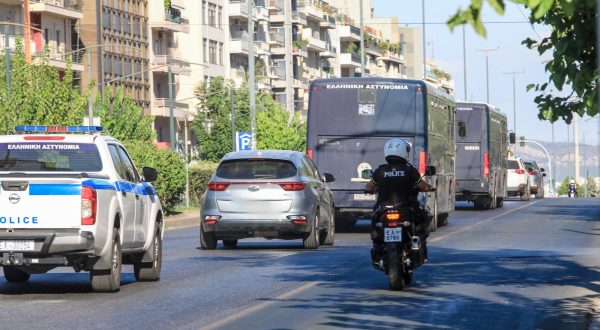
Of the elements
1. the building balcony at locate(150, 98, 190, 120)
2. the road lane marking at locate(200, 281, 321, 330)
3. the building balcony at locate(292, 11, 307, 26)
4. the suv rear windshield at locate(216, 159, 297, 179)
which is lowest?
the road lane marking at locate(200, 281, 321, 330)

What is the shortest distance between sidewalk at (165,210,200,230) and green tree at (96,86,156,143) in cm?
1792

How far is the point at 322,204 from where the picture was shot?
91.8 ft

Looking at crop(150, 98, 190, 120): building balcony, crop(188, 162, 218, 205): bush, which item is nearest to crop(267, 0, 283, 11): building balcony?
crop(150, 98, 190, 120): building balcony

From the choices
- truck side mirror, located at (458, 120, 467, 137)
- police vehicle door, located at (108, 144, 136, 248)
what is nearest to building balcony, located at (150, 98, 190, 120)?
truck side mirror, located at (458, 120, 467, 137)

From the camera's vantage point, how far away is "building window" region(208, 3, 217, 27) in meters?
112

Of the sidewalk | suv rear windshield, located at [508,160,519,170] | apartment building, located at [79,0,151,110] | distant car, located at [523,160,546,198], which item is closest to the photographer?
the sidewalk

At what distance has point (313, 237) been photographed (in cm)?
2700

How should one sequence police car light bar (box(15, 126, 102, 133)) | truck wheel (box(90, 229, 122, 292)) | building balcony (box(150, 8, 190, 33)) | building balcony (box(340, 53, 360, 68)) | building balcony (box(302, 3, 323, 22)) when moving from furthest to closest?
1. building balcony (box(340, 53, 360, 68))
2. building balcony (box(302, 3, 323, 22))
3. building balcony (box(150, 8, 190, 33))
4. police car light bar (box(15, 126, 102, 133))
5. truck wheel (box(90, 229, 122, 292))

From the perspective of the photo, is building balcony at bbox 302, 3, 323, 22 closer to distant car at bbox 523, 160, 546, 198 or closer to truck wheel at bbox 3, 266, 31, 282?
distant car at bbox 523, 160, 546, 198

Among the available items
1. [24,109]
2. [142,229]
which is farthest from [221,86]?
[142,229]

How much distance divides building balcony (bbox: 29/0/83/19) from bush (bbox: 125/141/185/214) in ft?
99.3

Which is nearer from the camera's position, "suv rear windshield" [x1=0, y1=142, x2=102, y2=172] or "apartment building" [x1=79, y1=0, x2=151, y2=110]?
"suv rear windshield" [x1=0, y1=142, x2=102, y2=172]

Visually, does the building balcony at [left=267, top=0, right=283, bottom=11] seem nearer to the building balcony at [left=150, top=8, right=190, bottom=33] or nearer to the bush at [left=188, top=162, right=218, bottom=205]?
the building balcony at [left=150, top=8, right=190, bottom=33]

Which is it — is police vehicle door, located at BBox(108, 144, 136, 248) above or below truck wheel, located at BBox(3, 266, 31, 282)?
above
